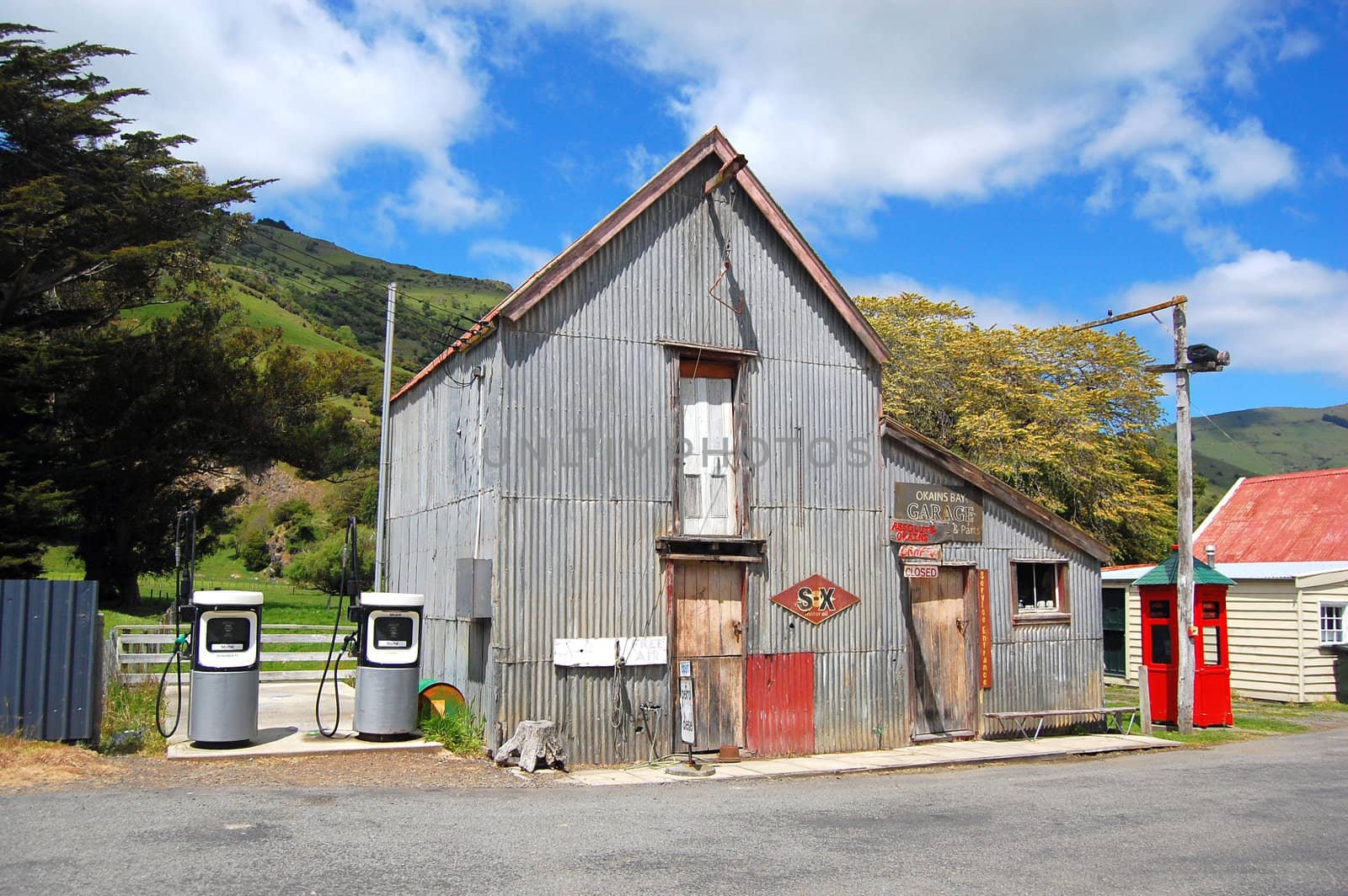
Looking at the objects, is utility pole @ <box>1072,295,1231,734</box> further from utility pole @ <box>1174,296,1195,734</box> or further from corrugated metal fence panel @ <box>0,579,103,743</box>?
corrugated metal fence panel @ <box>0,579,103,743</box>

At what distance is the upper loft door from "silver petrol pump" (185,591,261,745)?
584 centimetres

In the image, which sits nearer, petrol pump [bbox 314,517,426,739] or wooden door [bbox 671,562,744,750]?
petrol pump [bbox 314,517,426,739]

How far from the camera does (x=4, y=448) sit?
3009 cm

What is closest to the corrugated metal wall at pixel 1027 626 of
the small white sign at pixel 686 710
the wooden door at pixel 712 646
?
the wooden door at pixel 712 646

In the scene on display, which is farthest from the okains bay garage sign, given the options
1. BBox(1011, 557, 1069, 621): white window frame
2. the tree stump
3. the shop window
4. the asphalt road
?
the tree stump

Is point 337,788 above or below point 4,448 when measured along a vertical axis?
below

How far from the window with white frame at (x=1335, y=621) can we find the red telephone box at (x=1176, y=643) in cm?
604

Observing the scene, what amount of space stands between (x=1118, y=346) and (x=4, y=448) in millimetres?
36635

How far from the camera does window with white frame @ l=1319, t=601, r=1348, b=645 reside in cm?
2428

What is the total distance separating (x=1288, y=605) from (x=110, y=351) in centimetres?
3590

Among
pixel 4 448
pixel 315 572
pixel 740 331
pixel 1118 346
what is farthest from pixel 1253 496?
pixel 315 572

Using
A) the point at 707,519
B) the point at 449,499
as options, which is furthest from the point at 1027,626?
the point at 449,499

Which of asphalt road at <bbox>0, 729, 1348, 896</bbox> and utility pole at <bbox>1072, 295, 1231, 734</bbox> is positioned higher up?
utility pole at <bbox>1072, 295, 1231, 734</bbox>

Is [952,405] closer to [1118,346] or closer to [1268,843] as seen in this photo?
[1118,346]
